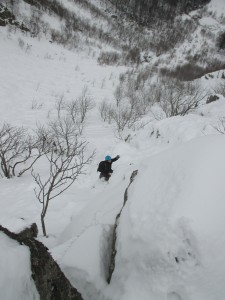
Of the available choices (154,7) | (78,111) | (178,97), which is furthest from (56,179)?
(154,7)

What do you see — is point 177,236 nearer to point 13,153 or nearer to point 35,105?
point 13,153

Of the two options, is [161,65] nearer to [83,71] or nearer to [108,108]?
[83,71]

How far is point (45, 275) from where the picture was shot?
6.49 feet

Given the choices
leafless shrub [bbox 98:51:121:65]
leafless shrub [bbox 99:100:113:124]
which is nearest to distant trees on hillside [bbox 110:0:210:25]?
leafless shrub [bbox 98:51:121:65]

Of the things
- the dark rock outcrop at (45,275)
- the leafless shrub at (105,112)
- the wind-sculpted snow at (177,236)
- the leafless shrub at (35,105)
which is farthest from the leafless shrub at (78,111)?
the dark rock outcrop at (45,275)

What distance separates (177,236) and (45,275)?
4.26 feet

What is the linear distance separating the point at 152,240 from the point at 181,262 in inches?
13.7

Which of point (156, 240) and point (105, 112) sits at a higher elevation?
point (156, 240)

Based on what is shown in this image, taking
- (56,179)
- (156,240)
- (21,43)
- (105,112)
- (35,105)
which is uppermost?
(156,240)

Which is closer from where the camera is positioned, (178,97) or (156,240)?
(156,240)

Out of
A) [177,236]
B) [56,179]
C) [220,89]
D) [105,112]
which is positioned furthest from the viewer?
[220,89]

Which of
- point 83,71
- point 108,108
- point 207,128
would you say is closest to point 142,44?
point 83,71

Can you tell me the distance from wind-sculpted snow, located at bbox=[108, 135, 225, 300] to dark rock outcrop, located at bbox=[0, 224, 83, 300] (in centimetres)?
66

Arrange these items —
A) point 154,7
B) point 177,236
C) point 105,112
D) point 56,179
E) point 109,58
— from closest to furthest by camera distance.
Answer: point 177,236, point 56,179, point 105,112, point 109,58, point 154,7
